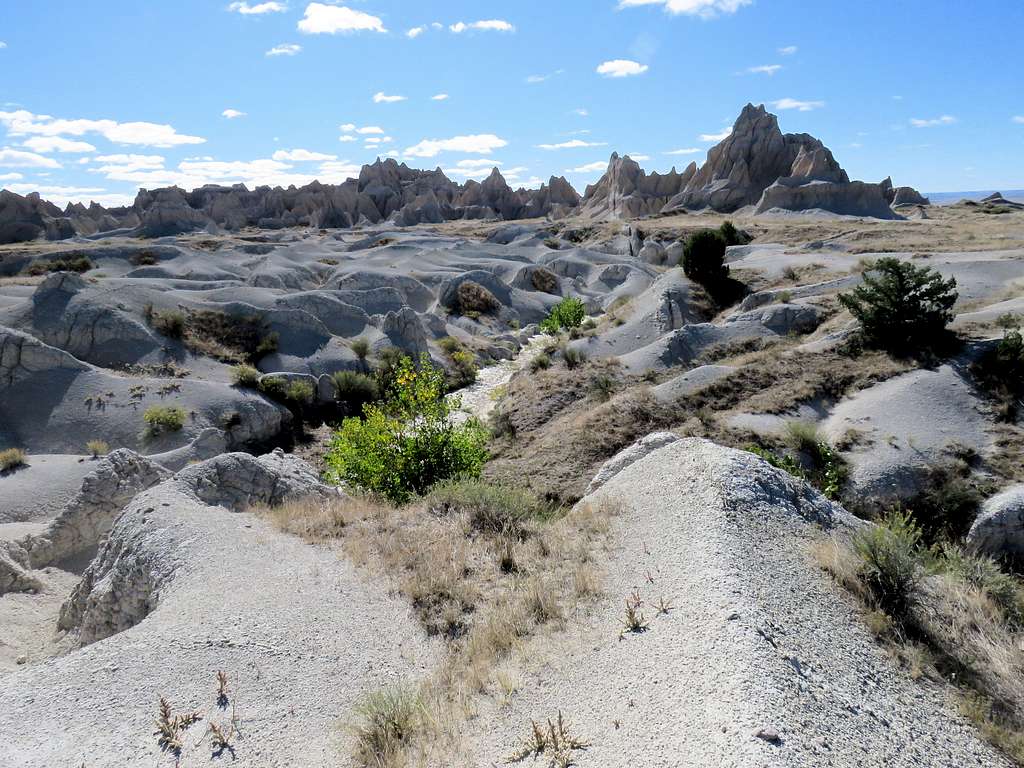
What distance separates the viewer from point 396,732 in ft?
16.1

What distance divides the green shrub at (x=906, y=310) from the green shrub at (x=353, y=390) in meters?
18.6

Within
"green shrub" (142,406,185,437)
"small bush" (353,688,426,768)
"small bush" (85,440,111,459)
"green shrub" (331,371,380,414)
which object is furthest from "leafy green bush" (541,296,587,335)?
"small bush" (353,688,426,768)

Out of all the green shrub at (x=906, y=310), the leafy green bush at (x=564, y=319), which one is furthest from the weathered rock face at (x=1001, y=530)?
the leafy green bush at (x=564, y=319)

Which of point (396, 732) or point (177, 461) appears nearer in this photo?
point (396, 732)

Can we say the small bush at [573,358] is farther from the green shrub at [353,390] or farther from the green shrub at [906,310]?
the green shrub at [906,310]

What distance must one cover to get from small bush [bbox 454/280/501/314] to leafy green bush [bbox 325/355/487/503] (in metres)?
27.0

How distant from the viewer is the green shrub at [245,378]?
24.7 metres

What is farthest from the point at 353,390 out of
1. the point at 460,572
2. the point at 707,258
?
the point at 460,572

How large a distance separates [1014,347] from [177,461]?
23.2 meters

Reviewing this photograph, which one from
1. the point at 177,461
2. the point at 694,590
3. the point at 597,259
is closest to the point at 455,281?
the point at 597,259

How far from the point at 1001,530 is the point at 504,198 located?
113 meters

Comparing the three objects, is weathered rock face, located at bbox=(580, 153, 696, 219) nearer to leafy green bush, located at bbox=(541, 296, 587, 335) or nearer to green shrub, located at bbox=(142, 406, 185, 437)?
leafy green bush, located at bbox=(541, 296, 587, 335)

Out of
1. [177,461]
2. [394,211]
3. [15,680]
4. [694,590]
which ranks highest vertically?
[394,211]

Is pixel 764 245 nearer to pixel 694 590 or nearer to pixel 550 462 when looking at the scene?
pixel 550 462
